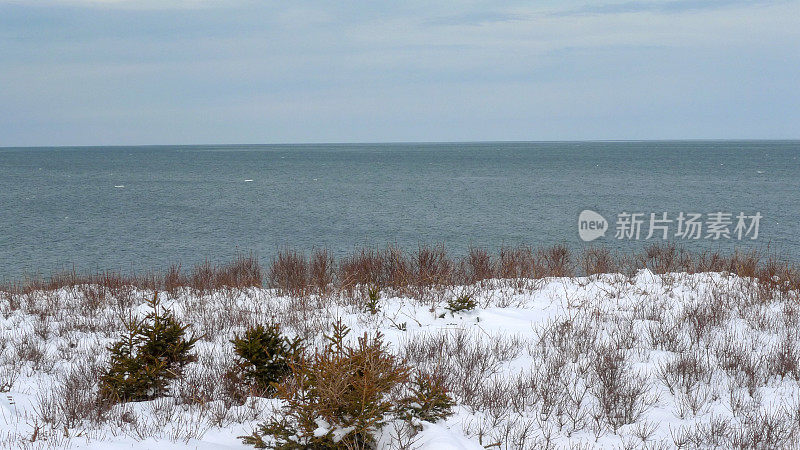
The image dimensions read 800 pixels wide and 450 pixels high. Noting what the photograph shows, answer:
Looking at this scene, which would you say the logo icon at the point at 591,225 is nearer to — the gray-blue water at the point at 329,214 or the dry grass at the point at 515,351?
the gray-blue water at the point at 329,214

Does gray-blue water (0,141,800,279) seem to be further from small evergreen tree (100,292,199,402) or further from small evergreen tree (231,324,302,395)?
small evergreen tree (231,324,302,395)

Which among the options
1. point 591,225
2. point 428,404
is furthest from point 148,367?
point 591,225

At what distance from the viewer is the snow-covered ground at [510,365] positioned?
4.10 m

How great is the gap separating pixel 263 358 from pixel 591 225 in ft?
105

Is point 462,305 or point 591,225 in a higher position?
point 462,305

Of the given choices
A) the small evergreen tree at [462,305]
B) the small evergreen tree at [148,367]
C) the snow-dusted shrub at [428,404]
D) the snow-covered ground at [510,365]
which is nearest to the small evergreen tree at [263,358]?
the snow-covered ground at [510,365]

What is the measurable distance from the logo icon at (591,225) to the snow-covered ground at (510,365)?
22.1 meters

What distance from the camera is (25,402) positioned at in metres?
4.78

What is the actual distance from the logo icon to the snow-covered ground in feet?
72.5

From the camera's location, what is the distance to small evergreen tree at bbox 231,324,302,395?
500cm

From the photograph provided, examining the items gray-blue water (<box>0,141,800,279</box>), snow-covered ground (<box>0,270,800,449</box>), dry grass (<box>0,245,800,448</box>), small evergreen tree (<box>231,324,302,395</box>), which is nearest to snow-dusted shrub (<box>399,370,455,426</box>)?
snow-covered ground (<box>0,270,800,449</box>)

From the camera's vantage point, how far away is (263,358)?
16.6 feet

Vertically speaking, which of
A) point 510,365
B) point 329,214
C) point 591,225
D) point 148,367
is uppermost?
point 148,367

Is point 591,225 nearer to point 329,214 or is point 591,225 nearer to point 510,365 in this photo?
point 329,214
